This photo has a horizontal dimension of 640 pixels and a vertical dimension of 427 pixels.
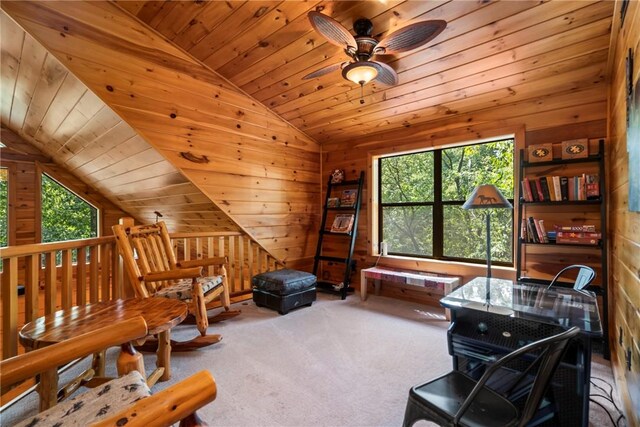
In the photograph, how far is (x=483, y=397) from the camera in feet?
3.89

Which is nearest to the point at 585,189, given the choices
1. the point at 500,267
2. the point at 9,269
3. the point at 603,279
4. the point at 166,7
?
the point at 603,279

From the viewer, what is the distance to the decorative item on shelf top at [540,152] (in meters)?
2.65

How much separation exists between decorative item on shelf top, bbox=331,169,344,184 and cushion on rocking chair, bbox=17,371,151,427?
11.0 ft

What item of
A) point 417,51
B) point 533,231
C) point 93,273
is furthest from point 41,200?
point 533,231

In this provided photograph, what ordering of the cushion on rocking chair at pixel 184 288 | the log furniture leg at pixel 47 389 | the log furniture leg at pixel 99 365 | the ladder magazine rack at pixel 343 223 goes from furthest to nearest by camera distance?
1. the ladder magazine rack at pixel 343 223
2. the cushion on rocking chair at pixel 184 288
3. the log furniture leg at pixel 99 365
4. the log furniture leg at pixel 47 389

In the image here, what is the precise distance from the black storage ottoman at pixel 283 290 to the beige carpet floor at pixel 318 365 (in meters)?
0.12

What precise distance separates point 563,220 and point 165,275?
10.9 ft

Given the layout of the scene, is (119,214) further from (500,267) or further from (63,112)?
(500,267)

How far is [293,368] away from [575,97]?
3188mm

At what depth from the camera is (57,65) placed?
88.4 inches

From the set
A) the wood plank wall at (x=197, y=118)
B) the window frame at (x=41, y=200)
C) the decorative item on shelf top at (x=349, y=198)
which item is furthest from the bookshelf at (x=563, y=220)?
the window frame at (x=41, y=200)

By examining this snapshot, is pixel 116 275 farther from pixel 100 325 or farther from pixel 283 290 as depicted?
pixel 283 290

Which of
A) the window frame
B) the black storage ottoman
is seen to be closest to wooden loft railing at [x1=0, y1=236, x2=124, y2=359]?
the black storage ottoman

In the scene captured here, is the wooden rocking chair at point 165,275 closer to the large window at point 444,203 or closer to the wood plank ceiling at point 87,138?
the wood plank ceiling at point 87,138
